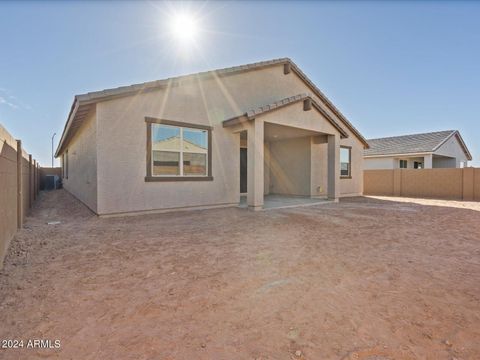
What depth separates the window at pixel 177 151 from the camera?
26.5ft

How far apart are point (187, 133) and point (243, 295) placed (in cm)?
685

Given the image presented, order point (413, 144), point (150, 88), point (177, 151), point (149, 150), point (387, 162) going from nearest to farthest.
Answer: point (150, 88) → point (149, 150) → point (177, 151) → point (413, 144) → point (387, 162)

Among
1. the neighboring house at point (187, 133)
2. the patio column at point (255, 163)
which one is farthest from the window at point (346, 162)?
the patio column at point (255, 163)

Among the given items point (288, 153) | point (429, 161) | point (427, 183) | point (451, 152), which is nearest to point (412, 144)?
point (429, 161)

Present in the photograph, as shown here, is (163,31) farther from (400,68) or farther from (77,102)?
(400,68)

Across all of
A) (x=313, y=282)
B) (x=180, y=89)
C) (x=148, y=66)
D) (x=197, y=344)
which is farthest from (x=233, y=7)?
(x=197, y=344)

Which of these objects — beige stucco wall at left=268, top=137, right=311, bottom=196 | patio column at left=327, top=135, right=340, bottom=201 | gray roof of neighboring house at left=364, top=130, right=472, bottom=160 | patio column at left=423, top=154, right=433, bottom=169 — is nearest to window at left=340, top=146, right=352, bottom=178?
beige stucco wall at left=268, top=137, right=311, bottom=196

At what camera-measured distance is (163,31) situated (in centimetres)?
889

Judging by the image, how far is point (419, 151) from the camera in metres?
20.4

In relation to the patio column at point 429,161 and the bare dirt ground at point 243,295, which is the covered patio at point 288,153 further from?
the patio column at point 429,161

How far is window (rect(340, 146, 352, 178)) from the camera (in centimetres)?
1491

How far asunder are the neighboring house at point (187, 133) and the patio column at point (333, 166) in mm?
45

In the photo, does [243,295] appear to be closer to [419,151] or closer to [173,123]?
[173,123]

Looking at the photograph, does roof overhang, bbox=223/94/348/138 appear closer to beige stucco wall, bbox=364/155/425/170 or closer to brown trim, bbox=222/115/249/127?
brown trim, bbox=222/115/249/127
